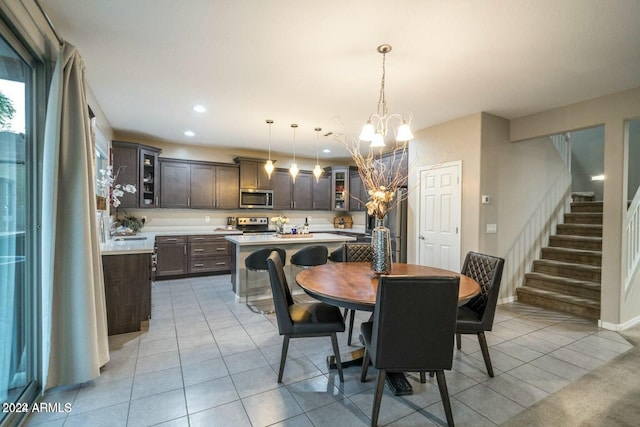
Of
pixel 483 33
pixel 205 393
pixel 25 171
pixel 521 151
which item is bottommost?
pixel 205 393

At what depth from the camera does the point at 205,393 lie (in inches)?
80.1

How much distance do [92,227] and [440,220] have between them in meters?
4.12

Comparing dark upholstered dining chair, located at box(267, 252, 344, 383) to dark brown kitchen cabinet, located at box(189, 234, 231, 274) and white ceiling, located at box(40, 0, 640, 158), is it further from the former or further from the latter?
dark brown kitchen cabinet, located at box(189, 234, 231, 274)

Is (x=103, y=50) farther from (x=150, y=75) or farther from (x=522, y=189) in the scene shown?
(x=522, y=189)

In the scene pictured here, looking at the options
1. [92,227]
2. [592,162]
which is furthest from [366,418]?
[592,162]

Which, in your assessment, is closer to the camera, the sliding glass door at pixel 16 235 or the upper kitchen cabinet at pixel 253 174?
the sliding glass door at pixel 16 235

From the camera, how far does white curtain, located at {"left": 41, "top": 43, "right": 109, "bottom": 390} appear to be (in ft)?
6.26

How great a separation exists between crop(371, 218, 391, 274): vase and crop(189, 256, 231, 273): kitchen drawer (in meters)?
3.97

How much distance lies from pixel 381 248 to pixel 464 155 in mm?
2544

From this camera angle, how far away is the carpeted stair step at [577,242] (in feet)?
14.5

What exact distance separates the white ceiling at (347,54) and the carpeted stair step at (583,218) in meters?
2.39

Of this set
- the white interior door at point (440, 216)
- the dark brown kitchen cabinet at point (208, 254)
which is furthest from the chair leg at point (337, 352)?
the dark brown kitchen cabinet at point (208, 254)

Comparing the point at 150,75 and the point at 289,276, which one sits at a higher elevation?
the point at 150,75

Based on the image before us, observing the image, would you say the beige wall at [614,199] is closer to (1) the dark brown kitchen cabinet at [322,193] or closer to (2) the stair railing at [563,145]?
(2) the stair railing at [563,145]
